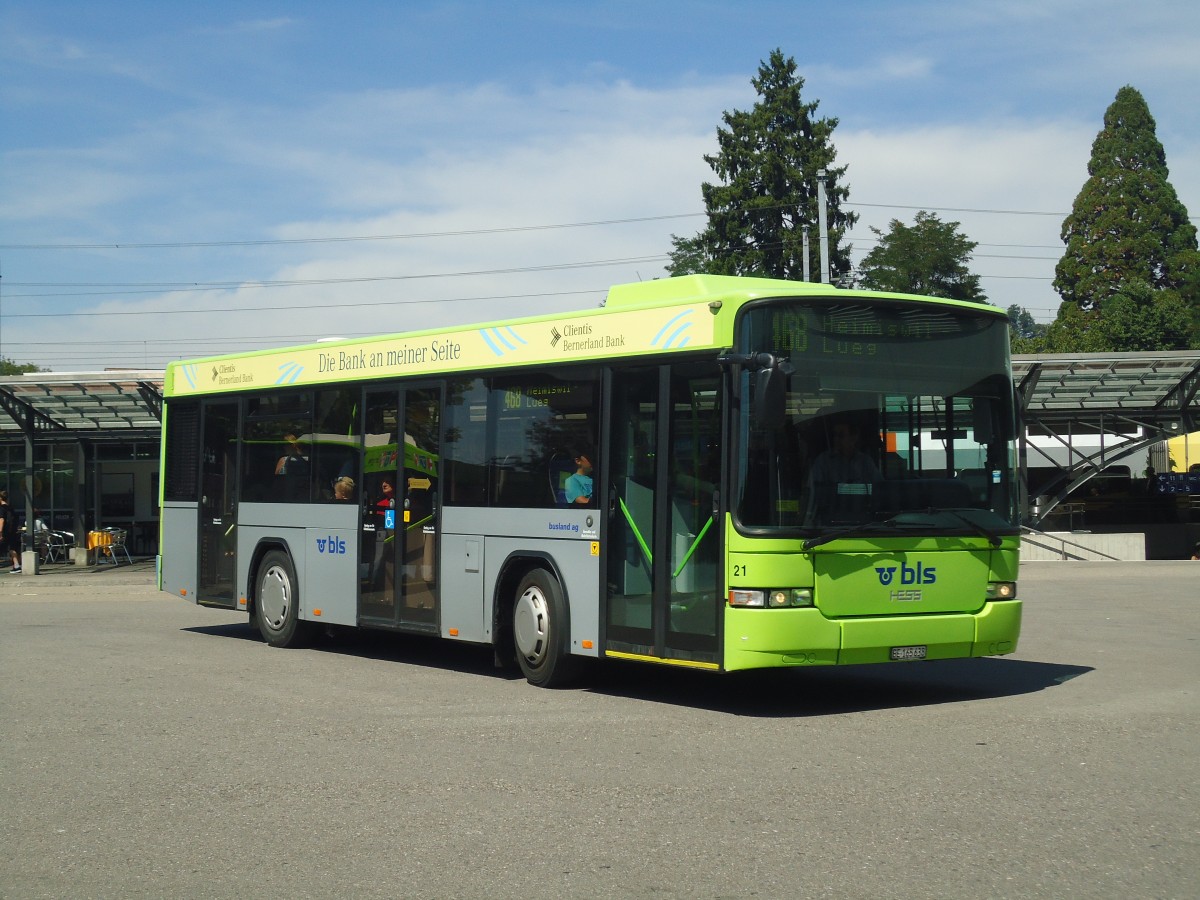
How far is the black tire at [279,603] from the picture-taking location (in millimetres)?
15852

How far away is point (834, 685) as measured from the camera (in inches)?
494

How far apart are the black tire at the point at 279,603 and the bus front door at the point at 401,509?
1.54 metres

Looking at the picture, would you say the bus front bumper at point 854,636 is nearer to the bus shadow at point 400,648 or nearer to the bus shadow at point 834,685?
the bus shadow at point 834,685

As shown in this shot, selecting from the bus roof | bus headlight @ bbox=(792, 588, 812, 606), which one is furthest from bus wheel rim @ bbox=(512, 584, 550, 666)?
bus headlight @ bbox=(792, 588, 812, 606)

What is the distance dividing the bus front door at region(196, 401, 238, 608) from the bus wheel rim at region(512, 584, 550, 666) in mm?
5619

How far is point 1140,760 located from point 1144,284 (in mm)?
66078

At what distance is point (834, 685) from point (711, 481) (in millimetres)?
2990

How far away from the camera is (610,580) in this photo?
1139 cm

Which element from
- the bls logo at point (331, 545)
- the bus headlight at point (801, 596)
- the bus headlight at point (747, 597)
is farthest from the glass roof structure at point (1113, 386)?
the bus headlight at point (747, 597)

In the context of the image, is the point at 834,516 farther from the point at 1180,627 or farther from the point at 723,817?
the point at 1180,627

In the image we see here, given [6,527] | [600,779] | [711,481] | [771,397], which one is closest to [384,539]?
[711,481]

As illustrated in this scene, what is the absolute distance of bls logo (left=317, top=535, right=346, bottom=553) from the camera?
14.9 metres

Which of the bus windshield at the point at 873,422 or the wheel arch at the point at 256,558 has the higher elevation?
the bus windshield at the point at 873,422

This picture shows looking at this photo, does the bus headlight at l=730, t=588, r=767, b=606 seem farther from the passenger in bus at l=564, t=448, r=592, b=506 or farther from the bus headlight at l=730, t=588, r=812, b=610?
the passenger in bus at l=564, t=448, r=592, b=506
